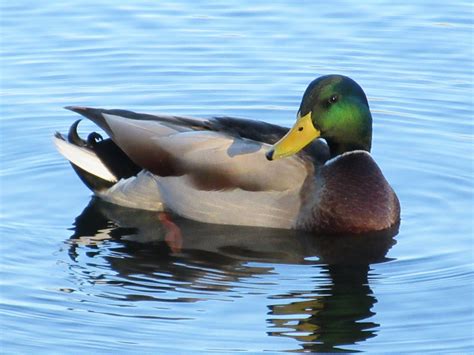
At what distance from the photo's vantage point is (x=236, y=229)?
10227 mm

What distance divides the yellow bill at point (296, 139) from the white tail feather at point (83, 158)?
1515 mm

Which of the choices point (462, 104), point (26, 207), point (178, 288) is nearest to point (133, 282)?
point (178, 288)

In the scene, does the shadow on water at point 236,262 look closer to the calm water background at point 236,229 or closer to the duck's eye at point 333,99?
the calm water background at point 236,229

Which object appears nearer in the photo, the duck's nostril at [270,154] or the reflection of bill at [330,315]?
the reflection of bill at [330,315]

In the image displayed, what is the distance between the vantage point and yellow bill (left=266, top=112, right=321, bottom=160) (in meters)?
9.86

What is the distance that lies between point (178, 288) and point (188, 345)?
0.95 metres

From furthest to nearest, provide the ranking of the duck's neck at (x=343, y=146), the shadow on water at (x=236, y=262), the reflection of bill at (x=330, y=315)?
the duck's neck at (x=343, y=146) < the shadow on water at (x=236, y=262) < the reflection of bill at (x=330, y=315)

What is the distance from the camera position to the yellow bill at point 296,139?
A: 32.3 ft

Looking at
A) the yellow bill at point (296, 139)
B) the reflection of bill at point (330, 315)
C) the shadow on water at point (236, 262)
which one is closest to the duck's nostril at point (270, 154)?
the yellow bill at point (296, 139)

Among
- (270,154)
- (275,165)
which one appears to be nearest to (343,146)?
Answer: (275,165)

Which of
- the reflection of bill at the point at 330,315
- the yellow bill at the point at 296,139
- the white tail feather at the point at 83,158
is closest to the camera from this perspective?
the reflection of bill at the point at 330,315

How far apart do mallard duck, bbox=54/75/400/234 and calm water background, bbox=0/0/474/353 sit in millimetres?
227

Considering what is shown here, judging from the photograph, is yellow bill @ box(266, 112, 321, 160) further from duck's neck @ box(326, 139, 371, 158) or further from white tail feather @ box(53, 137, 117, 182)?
white tail feather @ box(53, 137, 117, 182)

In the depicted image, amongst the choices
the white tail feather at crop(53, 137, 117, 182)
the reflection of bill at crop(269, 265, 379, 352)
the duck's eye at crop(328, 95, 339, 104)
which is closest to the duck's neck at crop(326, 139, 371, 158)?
the duck's eye at crop(328, 95, 339, 104)
